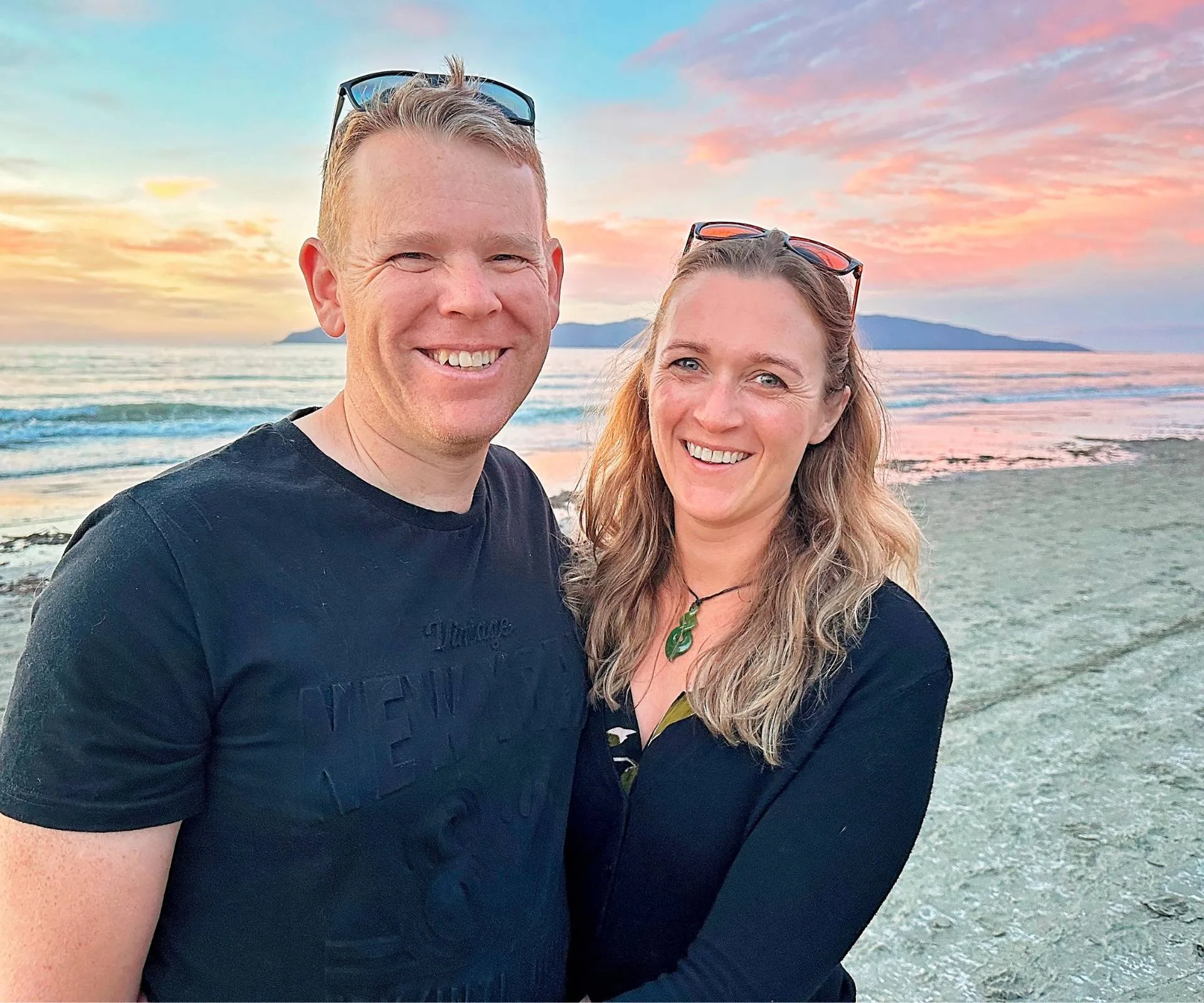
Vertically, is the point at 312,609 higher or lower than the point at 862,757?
higher

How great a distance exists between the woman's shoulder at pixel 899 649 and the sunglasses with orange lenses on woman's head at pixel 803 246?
98 centimetres

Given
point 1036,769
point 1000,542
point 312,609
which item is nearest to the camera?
point 312,609

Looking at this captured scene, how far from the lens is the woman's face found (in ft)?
8.36

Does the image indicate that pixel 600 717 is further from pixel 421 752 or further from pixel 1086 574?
pixel 1086 574

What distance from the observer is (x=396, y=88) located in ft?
6.96

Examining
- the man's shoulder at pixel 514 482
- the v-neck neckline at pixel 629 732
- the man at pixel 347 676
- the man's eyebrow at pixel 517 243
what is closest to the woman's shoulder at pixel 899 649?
the v-neck neckline at pixel 629 732

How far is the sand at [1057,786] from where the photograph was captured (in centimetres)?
335

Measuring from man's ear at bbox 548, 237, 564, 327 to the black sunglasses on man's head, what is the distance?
35cm

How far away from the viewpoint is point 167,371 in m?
29.4

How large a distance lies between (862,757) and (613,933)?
827mm

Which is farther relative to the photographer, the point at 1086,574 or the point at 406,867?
the point at 1086,574

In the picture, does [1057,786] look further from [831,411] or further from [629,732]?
[629,732]

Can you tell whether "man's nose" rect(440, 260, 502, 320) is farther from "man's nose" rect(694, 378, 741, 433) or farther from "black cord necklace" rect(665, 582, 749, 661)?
"black cord necklace" rect(665, 582, 749, 661)

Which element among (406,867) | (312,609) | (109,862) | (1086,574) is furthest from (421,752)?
(1086,574)
